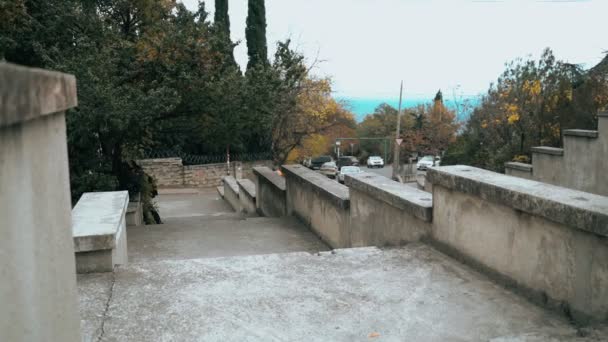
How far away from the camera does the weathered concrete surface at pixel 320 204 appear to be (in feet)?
22.5

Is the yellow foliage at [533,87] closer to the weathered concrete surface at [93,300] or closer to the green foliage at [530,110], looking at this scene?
the green foliage at [530,110]

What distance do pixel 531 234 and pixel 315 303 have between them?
141 centimetres

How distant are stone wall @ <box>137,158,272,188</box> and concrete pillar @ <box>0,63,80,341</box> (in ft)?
85.7

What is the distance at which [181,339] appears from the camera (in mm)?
3139

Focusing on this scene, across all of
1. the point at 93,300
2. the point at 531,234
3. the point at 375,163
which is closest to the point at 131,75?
the point at 93,300

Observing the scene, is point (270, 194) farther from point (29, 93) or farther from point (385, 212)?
point (29, 93)

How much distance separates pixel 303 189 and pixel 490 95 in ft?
61.7

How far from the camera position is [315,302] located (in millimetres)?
3676

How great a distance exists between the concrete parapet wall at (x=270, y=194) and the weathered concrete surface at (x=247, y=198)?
0.83m

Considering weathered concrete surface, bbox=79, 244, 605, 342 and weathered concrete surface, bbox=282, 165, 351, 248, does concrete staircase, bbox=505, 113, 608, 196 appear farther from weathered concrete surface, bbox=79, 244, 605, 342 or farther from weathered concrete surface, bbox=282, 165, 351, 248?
weathered concrete surface, bbox=79, 244, 605, 342

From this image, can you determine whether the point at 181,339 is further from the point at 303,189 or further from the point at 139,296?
the point at 303,189

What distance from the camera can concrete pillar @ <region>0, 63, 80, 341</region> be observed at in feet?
5.03

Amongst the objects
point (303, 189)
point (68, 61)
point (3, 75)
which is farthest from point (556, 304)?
point (68, 61)

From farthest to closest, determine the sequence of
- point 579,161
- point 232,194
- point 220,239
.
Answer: point 232,194 < point 220,239 < point 579,161
